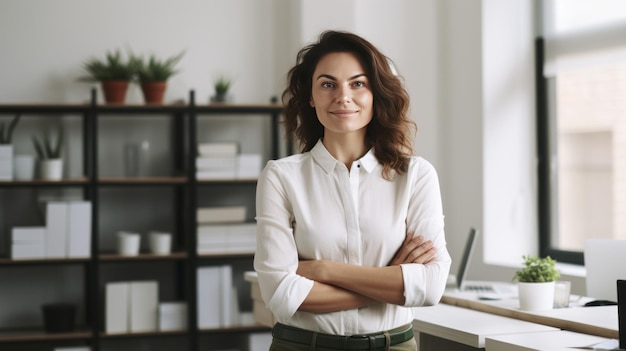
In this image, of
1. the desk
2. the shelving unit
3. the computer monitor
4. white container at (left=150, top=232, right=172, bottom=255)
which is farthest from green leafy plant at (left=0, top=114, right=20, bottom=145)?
the computer monitor

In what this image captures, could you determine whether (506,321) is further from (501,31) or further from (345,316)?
(501,31)

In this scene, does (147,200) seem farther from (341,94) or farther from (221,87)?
(341,94)

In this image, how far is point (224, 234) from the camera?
193 inches

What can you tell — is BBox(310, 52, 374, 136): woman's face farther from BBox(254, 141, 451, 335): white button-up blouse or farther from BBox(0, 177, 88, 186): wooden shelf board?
BBox(0, 177, 88, 186): wooden shelf board

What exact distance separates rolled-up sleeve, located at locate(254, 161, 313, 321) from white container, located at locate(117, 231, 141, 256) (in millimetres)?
2966

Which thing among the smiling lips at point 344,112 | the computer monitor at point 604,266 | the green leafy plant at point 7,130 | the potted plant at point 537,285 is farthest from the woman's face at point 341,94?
the green leafy plant at point 7,130

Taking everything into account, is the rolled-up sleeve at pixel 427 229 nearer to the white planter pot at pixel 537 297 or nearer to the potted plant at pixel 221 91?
the white planter pot at pixel 537 297

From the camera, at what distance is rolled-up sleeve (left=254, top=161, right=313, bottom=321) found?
1867mm

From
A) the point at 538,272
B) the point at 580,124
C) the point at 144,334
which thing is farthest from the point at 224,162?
the point at 538,272

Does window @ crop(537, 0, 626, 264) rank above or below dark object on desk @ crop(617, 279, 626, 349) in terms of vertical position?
above

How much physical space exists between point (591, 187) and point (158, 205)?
99.5 inches

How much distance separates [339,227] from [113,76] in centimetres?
325

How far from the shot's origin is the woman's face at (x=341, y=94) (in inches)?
75.6

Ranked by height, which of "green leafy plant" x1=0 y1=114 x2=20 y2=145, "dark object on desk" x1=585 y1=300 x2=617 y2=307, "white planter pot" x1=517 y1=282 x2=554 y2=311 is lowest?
"dark object on desk" x1=585 y1=300 x2=617 y2=307
